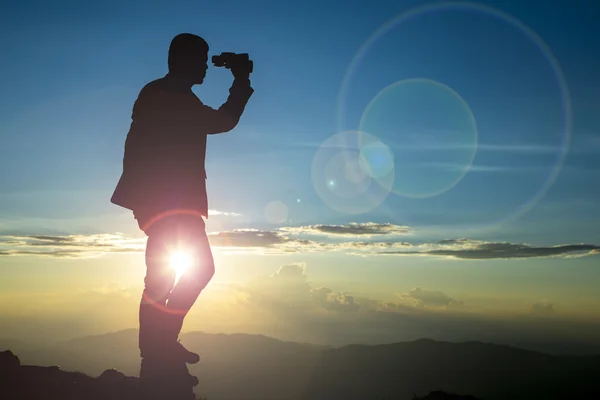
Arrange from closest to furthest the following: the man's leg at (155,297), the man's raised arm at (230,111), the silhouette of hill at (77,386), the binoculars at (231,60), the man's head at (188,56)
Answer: the silhouette of hill at (77,386)
the man's leg at (155,297)
the man's head at (188,56)
the man's raised arm at (230,111)
the binoculars at (231,60)

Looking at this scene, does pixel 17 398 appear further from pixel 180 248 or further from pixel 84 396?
pixel 180 248

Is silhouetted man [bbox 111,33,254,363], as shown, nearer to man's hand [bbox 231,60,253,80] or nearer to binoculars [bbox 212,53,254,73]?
binoculars [bbox 212,53,254,73]

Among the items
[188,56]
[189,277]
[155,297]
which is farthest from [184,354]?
[188,56]

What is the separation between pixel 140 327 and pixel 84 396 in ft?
4.61

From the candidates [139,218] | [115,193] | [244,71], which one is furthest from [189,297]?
[244,71]

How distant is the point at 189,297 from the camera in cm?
768

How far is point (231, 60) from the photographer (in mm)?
8156

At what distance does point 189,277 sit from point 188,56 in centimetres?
338

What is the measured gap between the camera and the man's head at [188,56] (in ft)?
25.2

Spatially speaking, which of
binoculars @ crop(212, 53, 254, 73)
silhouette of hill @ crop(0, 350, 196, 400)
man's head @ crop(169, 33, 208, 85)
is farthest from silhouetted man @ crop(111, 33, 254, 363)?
silhouette of hill @ crop(0, 350, 196, 400)

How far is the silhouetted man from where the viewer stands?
757cm

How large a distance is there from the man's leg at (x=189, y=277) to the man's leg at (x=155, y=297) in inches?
4.7

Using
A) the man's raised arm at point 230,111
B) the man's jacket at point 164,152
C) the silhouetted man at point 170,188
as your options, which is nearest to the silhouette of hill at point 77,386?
the silhouetted man at point 170,188

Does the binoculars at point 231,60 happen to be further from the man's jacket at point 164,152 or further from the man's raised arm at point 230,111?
the man's jacket at point 164,152
